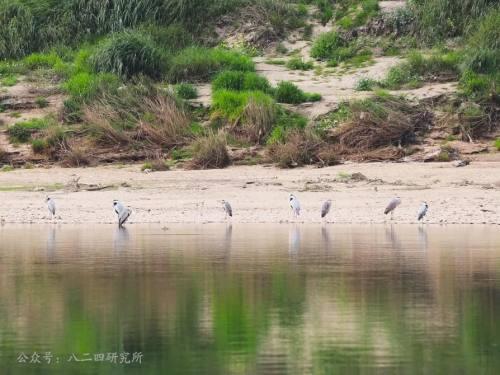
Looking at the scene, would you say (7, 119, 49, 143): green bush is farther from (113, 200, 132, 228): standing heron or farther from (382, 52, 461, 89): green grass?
(382, 52, 461, 89): green grass

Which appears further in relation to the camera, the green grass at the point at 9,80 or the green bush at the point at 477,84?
the green grass at the point at 9,80

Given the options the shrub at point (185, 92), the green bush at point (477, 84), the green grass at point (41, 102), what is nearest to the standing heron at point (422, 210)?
the green bush at point (477, 84)

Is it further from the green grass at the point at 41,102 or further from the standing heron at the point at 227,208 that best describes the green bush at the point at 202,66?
the standing heron at the point at 227,208

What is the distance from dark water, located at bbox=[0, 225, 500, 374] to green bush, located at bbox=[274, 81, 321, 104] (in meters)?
8.68

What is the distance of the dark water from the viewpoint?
1039 cm

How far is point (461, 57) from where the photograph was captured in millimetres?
28734

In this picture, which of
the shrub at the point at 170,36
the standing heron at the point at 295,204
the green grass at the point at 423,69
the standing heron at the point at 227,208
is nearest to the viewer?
the standing heron at the point at 295,204

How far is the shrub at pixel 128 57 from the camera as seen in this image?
2948 cm

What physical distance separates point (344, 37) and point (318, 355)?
71.0ft

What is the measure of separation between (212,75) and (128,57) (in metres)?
2.00

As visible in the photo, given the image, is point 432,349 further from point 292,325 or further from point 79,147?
point 79,147

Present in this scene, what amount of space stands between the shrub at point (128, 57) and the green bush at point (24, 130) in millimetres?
2718

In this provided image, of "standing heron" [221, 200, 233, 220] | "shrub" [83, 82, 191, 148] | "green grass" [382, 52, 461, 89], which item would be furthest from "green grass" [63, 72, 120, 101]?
"standing heron" [221, 200, 233, 220]

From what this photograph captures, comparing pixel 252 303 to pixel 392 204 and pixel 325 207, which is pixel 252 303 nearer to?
pixel 325 207
